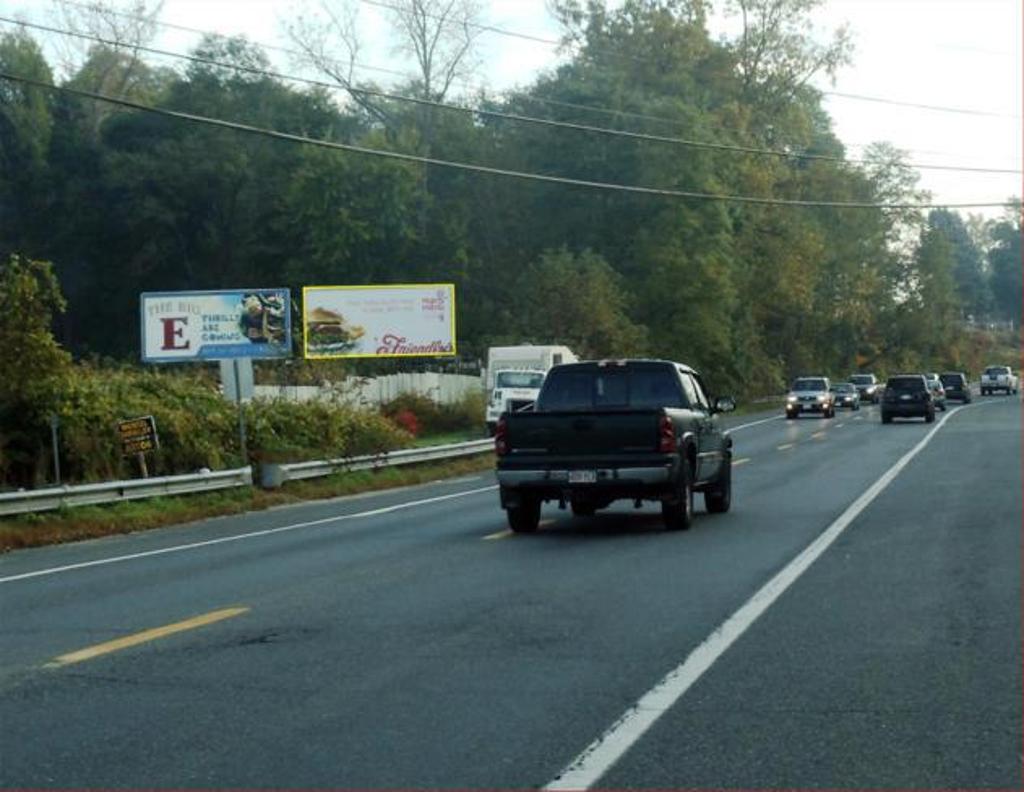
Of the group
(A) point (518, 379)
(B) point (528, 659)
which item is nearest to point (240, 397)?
(B) point (528, 659)

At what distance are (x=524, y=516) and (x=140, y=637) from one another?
8.29 metres

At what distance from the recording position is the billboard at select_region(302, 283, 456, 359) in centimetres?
5103

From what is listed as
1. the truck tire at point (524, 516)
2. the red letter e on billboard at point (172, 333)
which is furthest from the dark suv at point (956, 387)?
the truck tire at point (524, 516)

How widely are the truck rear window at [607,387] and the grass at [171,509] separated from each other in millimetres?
6694

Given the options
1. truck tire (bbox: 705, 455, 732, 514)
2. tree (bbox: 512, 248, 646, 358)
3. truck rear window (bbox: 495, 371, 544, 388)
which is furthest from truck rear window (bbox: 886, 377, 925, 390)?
truck tire (bbox: 705, 455, 732, 514)

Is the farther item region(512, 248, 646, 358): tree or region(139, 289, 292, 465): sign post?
region(512, 248, 646, 358): tree

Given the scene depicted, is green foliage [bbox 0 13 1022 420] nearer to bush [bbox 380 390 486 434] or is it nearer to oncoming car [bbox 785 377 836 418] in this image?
oncoming car [bbox 785 377 836 418]

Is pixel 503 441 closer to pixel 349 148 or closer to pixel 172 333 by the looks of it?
pixel 349 148

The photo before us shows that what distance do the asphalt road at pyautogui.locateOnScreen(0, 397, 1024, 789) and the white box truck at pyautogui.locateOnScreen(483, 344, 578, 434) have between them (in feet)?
95.0

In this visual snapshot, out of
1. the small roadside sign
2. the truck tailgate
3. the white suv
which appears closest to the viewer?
the truck tailgate

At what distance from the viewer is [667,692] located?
8.45m

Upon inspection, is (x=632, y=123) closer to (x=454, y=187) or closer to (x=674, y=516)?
(x=454, y=187)

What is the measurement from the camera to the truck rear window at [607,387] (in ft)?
64.7

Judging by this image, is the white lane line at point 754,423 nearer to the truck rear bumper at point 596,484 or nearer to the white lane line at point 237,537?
the white lane line at point 237,537
